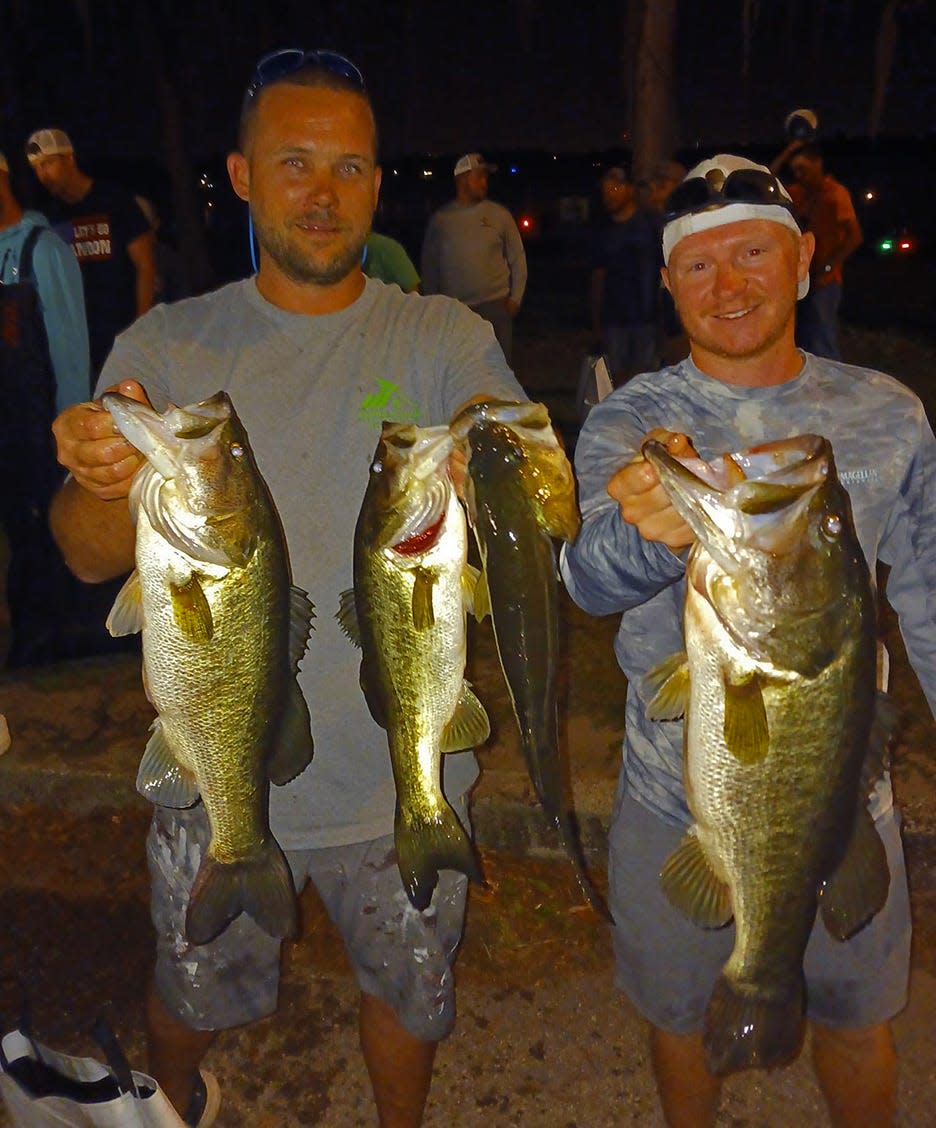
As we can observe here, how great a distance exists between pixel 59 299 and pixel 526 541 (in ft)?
13.9

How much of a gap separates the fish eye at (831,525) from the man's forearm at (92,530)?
160cm

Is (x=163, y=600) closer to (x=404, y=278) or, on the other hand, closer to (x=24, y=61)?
(x=404, y=278)

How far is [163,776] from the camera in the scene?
2762 mm

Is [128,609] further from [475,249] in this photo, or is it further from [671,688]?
[475,249]

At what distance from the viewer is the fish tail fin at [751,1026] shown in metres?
2.56

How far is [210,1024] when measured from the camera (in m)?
3.11

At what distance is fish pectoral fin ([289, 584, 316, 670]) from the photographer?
2.64 m

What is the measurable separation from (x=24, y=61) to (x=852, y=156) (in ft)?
179

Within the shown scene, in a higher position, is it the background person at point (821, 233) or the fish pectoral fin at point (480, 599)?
the fish pectoral fin at point (480, 599)

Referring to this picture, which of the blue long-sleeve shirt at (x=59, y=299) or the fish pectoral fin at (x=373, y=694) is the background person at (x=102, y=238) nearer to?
the blue long-sleeve shirt at (x=59, y=299)

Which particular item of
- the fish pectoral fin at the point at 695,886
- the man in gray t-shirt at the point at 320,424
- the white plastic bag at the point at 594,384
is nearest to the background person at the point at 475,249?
the white plastic bag at the point at 594,384

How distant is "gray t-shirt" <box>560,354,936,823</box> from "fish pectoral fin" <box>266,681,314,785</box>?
85cm

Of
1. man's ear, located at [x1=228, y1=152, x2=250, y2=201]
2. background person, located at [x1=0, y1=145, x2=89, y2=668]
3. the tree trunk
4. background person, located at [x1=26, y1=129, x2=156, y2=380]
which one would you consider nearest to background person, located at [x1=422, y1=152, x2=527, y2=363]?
the tree trunk

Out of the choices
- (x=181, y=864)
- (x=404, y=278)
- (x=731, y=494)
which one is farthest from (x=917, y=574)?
(x=404, y=278)
